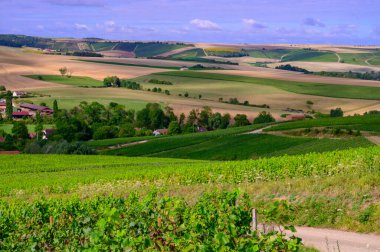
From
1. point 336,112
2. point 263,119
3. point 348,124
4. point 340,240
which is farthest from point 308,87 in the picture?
point 340,240

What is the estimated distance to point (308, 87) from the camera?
5098 inches

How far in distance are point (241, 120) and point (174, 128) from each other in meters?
10.2

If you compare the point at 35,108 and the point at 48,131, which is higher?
the point at 35,108

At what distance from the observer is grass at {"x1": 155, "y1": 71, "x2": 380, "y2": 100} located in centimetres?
11875

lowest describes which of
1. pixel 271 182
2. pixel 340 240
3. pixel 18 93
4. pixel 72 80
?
pixel 18 93

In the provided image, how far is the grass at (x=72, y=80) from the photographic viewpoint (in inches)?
5404

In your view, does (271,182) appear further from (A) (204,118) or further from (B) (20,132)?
(A) (204,118)

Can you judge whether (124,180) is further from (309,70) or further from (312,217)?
(309,70)

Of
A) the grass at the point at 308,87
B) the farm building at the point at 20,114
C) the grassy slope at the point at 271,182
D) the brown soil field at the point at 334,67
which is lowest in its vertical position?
the farm building at the point at 20,114

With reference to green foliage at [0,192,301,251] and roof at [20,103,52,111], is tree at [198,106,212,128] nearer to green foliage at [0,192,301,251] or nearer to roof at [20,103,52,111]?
roof at [20,103,52,111]

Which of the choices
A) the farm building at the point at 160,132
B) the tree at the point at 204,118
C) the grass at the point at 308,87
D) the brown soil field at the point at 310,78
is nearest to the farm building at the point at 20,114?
the farm building at the point at 160,132

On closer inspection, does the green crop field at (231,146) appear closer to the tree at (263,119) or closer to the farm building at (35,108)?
the tree at (263,119)

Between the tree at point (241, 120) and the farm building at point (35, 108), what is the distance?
102 feet

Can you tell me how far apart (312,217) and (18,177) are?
2599cm
